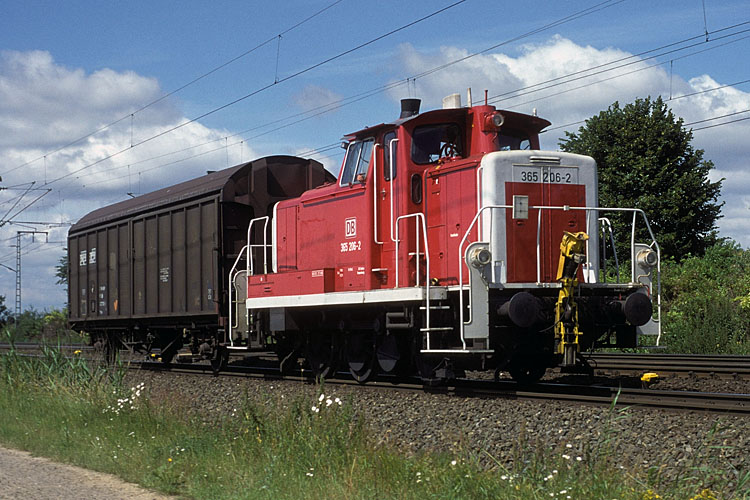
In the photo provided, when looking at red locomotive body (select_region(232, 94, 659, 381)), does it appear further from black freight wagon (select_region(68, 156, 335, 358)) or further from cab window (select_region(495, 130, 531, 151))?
black freight wagon (select_region(68, 156, 335, 358))

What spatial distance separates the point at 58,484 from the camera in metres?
7.45

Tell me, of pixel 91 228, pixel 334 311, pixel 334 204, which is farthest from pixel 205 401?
pixel 91 228

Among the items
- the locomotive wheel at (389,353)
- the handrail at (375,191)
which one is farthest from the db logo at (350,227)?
the locomotive wheel at (389,353)

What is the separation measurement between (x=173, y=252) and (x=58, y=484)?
9.59 meters

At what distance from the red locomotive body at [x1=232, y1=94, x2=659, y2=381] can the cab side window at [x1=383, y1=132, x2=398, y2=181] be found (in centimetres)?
3

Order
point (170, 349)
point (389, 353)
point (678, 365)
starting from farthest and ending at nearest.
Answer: point (170, 349)
point (678, 365)
point (389, 353)

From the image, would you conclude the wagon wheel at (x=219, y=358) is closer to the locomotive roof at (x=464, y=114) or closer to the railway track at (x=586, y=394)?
the railway track at (x=586, y=394)

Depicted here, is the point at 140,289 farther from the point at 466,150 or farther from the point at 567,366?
the point at 567,366

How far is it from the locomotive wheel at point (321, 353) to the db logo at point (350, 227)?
1.74 meters

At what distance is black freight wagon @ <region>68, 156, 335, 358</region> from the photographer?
49.6 ft

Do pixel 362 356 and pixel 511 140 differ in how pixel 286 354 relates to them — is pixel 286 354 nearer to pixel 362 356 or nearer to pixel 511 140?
pixel 362 356

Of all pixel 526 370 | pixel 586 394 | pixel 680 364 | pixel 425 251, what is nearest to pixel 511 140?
pixel 425 251

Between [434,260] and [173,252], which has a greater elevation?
[173,252]

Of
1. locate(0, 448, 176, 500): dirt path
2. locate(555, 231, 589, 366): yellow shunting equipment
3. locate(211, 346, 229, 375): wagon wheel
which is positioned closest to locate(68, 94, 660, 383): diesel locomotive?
locate(555, 231, 589, 366): yellow shunting equipment
